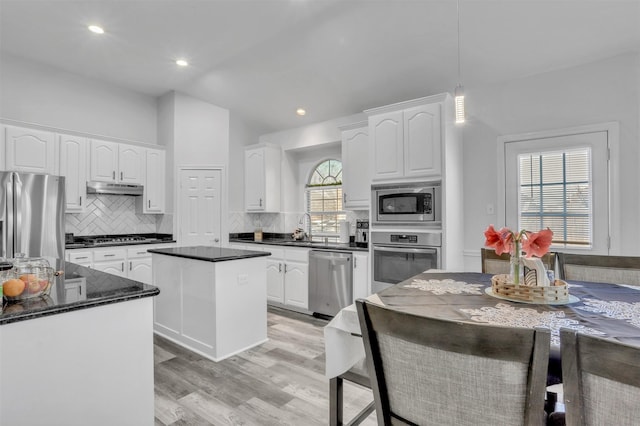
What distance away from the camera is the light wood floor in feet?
6.72

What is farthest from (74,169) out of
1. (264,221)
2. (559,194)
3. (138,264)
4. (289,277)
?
(559,194)

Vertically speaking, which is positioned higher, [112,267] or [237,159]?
[237,159]

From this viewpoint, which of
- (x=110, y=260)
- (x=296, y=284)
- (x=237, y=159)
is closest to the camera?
(x=110, y=260)

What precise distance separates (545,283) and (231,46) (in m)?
3.63

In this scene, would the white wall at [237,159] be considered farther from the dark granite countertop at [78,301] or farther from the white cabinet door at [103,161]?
the dark granite countertop at [78,301]

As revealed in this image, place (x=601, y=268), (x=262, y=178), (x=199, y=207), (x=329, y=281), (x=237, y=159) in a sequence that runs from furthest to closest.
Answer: (x=237, y=159)
(x=262, y=178)
(x=199, y=207)
(x=329, y=281)
(x=601, y=268)

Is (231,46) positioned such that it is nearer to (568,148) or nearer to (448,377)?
(568,148)

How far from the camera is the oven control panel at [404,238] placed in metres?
3.34

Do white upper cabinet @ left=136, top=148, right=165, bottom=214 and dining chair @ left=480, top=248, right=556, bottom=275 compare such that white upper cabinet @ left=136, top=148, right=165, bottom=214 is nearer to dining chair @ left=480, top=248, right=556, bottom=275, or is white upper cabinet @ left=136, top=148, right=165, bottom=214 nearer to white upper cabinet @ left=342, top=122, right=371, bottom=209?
white upper cabinet @ left=342, top=122, right=371, bottom=209

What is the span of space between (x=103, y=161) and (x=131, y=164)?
333 millimetres

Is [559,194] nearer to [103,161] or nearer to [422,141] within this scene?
[422,141]

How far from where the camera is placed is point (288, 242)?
14.7ft

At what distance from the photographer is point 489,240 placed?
170 centimetres

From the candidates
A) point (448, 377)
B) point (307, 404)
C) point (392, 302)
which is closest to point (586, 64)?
point (392, 302)
